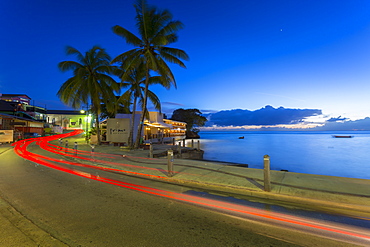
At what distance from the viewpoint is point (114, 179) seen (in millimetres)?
7930

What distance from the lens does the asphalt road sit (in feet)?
11.2

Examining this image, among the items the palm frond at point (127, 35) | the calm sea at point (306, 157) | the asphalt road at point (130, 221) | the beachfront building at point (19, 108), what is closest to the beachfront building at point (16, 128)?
the beachfront building at point (19, 108)

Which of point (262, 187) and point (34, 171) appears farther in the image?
point (34, 171)

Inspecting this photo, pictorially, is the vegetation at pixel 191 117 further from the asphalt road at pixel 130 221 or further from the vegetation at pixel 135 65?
the asphalt road at pixel 130 221

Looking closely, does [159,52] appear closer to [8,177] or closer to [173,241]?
[8,177]

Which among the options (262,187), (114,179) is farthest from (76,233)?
(262,187)

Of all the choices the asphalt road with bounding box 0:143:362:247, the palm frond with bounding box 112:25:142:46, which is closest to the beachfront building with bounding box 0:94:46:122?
the palm frond with bounding box 112:25:142:46

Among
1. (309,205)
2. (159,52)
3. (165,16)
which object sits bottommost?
(309,205)

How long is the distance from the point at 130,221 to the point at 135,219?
0.41ft

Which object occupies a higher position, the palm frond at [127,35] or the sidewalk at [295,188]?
the palm frond at [127,35]

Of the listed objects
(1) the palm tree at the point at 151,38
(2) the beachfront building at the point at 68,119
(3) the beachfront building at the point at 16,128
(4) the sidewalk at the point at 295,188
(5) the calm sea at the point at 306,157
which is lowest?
(5) the calm sea at the point at 306,157

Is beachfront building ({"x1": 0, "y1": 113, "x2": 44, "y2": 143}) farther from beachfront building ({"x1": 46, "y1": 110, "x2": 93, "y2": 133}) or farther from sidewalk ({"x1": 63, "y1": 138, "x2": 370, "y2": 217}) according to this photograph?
sidewalk ({"x1": 63, "y1": 138, "x2": 370, "y2": 217})

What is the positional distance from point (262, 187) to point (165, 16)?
51.4ft

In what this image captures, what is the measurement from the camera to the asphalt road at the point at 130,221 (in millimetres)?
3424
